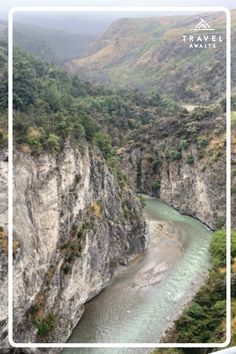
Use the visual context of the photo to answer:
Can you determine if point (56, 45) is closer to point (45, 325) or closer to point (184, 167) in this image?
point (184, 167)

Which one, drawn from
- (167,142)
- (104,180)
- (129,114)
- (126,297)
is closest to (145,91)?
(129,114)

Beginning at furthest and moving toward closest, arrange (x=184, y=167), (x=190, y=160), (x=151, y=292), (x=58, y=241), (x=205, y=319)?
(x=184, y=167) < (x=190, y=160) < (x=151, y=292) < (x=58, y=241) < (x=205, y=319)

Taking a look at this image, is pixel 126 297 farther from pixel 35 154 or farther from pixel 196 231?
pixel 196 231

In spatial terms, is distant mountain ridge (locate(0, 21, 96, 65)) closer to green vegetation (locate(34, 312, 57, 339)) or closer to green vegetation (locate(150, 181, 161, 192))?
green vegetation (locate(150, 181, 161, 192))

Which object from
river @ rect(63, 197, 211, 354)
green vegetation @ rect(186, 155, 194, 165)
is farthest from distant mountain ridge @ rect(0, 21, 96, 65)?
river @ rect(63, 197, 211, 354)

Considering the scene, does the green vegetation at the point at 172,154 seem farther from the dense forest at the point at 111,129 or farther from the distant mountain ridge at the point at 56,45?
the distant mountain ridge at the point at 56,45

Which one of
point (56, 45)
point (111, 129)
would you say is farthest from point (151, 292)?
point (56, 45)

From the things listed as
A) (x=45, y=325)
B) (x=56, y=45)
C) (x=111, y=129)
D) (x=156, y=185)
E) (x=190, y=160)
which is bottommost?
(x=45, y=325)

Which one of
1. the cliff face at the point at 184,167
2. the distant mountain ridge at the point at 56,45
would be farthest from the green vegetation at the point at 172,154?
the distant mountain ridge at the point at 56,45
